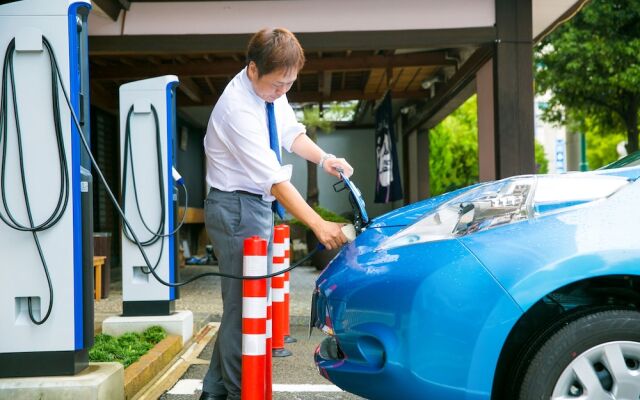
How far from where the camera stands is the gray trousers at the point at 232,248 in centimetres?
326

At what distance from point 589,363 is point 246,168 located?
1.54 metres

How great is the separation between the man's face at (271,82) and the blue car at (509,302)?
2.82ft

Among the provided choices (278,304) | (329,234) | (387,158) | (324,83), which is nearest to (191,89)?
(324,83)

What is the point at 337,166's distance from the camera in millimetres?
3246

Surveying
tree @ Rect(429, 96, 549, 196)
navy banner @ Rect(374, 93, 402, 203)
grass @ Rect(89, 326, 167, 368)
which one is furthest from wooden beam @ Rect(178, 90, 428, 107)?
grass @ Rect(89, 326, 167, 368)

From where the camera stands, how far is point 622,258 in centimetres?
247

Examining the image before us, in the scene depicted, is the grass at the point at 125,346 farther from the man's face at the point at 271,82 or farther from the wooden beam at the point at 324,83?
the wooden beam at the point at 324,83

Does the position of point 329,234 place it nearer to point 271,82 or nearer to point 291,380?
point 271,82

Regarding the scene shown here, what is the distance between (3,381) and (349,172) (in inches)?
69.0

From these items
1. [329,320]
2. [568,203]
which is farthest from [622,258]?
[329,320]

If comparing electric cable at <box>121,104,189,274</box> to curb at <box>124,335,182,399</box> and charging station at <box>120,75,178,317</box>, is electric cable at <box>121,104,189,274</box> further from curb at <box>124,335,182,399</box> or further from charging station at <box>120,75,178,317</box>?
curb at <box>124,335,182,399</box>

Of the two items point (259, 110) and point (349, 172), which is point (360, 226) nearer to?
point (349, 172)

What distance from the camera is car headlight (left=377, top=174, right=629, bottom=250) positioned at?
8.63 ft

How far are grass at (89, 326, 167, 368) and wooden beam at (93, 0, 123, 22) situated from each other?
3796mm
